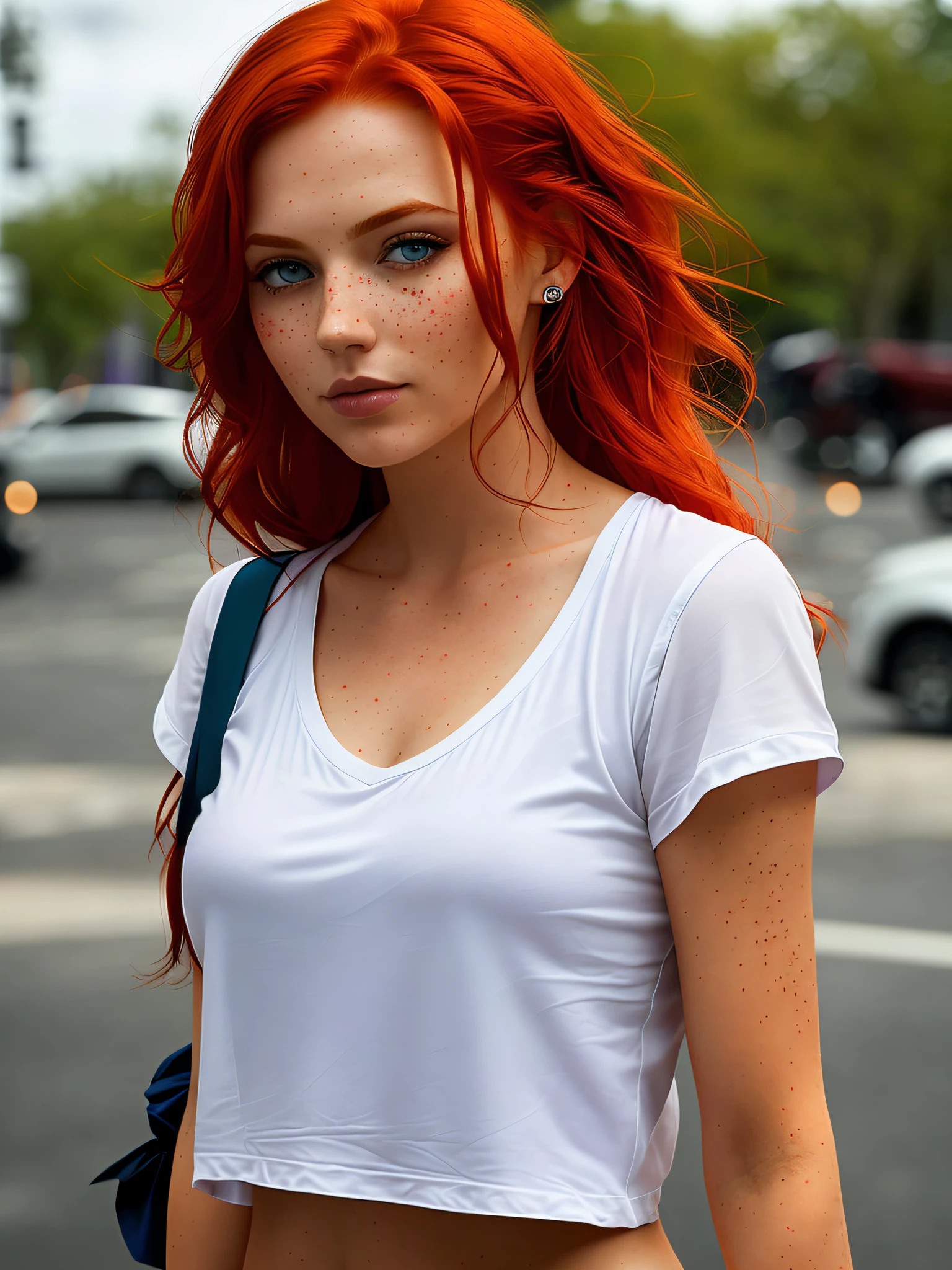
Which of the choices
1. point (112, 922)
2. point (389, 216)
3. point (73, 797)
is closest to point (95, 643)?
point (73, 797)

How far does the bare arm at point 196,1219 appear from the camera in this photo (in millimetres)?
1729

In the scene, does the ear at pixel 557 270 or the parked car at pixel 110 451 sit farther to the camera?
the parked car at pixel 110 451

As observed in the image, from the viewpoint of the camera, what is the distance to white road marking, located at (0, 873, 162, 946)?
6.12 m

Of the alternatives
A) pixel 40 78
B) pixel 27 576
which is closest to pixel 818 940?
pixel 27 576

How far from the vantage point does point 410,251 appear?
1580mm

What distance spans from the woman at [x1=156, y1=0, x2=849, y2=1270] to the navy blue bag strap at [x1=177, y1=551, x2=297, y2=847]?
0.07 ft

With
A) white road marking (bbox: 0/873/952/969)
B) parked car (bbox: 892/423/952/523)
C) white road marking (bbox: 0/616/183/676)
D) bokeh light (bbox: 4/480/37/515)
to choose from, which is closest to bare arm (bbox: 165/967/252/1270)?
white road marking (bbox: 0/873/952/969)

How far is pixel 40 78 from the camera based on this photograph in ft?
64.1

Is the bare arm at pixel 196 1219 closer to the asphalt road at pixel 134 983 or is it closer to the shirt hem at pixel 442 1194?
the shirt hem at pixel 442 1194

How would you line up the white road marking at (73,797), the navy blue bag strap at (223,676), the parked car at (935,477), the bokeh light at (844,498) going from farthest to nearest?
the bokeh light at (844,498) → the parked car at (935,477) → the white road marking at (73,797) → the navy blue bag strap at (223,676)

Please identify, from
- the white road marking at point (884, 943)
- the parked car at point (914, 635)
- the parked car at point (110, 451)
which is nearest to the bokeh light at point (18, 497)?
the parked car at point (110, 451)

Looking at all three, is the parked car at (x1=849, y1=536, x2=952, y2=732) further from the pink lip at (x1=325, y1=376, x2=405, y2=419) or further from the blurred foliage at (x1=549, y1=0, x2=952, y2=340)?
the blurred foliage at (x1=549, y1=0, x2=952, y2=340)

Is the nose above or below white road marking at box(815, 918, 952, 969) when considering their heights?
above

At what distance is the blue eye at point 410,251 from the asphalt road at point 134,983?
45 cm
